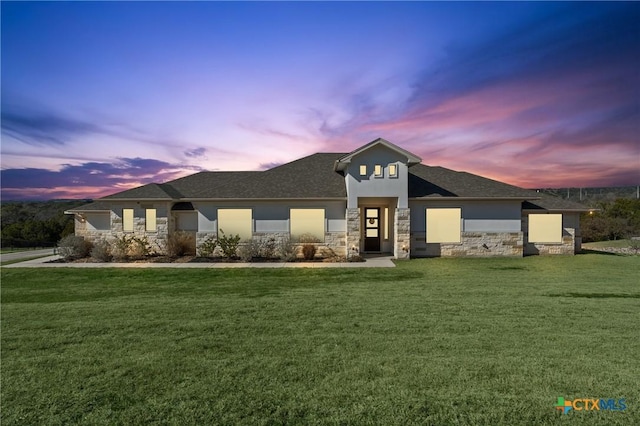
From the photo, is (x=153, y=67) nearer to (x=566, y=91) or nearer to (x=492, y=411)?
(x=492, y=411)

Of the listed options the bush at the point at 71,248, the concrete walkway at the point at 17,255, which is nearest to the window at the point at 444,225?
the bush at the point at 71,248

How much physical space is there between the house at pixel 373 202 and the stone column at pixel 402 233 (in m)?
0.05

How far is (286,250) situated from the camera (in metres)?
15.5

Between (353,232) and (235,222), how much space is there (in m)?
6.22

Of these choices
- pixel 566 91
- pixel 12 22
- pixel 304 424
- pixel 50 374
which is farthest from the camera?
pixel 566 91

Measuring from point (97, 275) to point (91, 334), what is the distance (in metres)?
8.15

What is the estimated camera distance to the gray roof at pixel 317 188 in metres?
16.3

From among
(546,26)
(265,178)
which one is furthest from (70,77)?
(546,26)

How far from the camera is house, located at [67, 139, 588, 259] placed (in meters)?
15.7

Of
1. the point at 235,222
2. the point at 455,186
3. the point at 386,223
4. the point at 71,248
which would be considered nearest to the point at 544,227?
the point at 455,186

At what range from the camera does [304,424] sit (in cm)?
295

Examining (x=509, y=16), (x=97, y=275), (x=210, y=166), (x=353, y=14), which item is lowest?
(x=97, y=275)

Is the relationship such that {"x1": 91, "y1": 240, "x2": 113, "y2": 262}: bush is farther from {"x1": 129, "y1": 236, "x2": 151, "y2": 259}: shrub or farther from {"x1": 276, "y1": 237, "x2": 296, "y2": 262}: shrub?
{"x1": 276, "y1": 237, "x2": 296, "y2": 262}: shrub

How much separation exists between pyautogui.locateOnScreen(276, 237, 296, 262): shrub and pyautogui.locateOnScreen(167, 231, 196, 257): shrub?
191 inches
